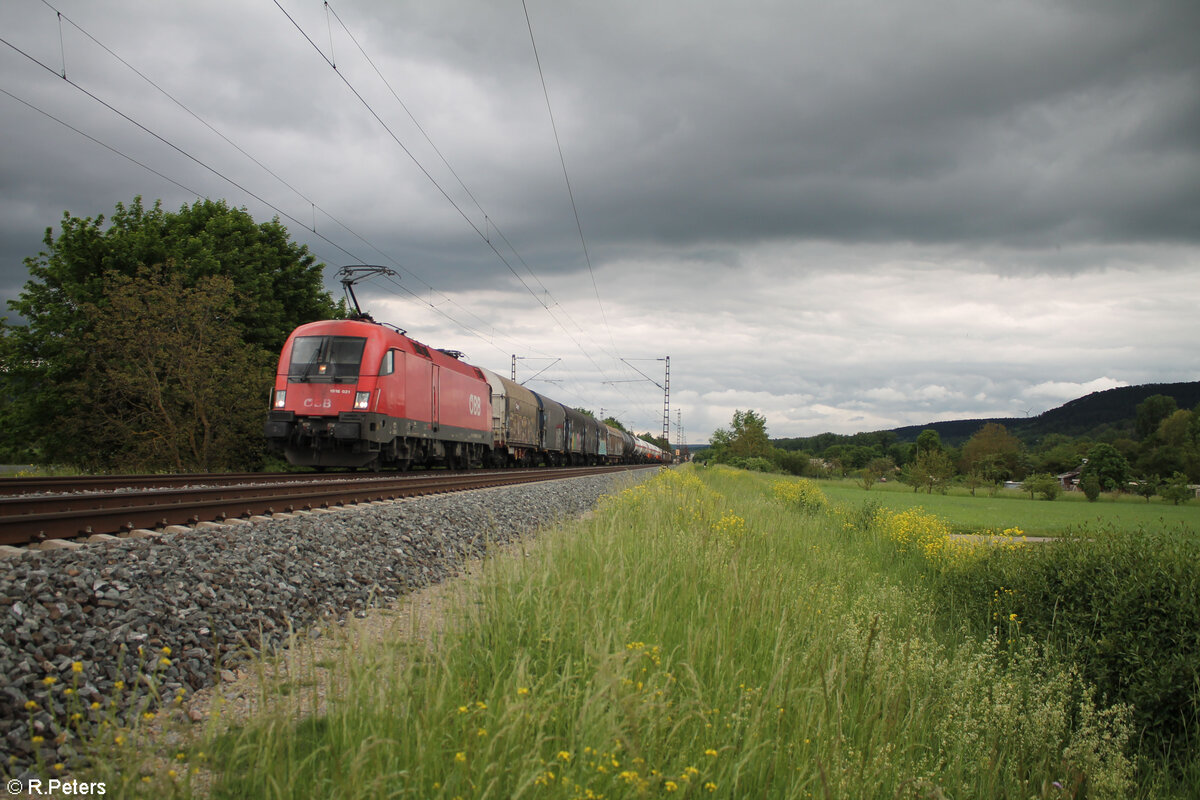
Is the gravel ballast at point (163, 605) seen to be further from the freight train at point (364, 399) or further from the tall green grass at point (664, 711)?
the freight train at point (364, 399)

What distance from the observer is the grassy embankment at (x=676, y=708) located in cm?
232

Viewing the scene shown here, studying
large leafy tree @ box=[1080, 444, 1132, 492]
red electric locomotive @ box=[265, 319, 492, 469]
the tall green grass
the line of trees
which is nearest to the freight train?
red electric locomotive @ box=[265, 319, 492, 469]

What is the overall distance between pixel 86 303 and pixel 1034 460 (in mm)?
116941

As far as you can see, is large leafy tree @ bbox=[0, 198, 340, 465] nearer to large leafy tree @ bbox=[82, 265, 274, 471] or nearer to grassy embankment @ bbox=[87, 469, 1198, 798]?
large leafy tree @ bbox=[82, 265, 274, 471]

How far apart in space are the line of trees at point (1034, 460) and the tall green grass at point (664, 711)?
44075mm

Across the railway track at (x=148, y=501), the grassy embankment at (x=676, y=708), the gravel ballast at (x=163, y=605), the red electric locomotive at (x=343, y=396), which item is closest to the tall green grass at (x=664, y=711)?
the grassy embankment at (x=676, y=708)

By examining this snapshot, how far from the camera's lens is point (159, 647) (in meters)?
4.00

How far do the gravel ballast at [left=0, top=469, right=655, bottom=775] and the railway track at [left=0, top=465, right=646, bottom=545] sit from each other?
936 millimetres

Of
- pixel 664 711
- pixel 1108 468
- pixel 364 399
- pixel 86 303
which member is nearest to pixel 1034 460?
pixel 1108 468

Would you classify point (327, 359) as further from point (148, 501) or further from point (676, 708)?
point (676, 708)

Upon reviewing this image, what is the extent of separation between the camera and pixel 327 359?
1731 centimetres

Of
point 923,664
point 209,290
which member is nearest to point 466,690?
point 923,664

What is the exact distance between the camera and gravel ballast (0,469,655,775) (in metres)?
3.12

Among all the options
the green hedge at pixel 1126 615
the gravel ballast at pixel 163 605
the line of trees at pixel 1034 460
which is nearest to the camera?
the gravel ballast at pixel 163 605
